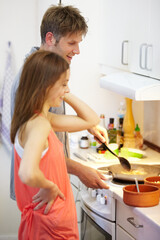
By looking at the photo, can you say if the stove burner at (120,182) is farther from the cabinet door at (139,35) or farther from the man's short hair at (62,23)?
the man's short hair at (62,23)

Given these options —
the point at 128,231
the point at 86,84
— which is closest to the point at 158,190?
the point at 128,231

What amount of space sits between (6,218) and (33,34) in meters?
1.61

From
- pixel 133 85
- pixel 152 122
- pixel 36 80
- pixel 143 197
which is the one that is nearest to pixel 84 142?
pixel 152 122

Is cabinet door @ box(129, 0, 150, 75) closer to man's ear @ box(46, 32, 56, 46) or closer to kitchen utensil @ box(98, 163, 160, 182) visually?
kitchen utensil @ box(98, 163, 160, 182)

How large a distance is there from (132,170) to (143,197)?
22.7 inches

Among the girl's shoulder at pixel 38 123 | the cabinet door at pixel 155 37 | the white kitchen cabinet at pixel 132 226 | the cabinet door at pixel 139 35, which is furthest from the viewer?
the cabinet door at pixel 139 35

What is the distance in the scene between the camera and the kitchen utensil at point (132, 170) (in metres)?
2.47

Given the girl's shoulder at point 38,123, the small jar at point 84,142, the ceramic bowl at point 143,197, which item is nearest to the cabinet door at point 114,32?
the small jar at point 84,142

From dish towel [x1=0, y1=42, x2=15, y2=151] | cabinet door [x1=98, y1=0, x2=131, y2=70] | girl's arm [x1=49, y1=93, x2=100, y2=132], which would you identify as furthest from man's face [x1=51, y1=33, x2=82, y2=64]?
dish towel [x1=0, y1=42, x2=15, y2=151]

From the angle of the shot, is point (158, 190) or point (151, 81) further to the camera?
point (151, 81)

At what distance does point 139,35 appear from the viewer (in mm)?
2711

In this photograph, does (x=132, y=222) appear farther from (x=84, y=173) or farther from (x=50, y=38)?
(x=50, y=38)

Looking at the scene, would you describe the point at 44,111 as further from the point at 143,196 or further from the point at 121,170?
the point at 121,170

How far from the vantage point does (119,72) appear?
10.1 ft
